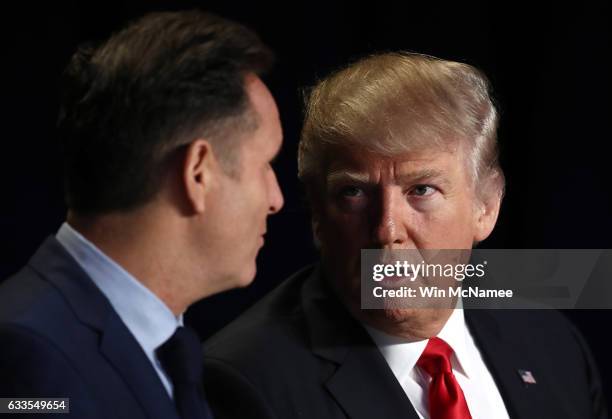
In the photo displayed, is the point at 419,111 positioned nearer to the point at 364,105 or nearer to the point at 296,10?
the point at 364,105

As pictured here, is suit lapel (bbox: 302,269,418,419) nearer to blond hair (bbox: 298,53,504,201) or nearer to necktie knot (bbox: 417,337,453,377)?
necktie knot (bbox: 417,337,453,377)

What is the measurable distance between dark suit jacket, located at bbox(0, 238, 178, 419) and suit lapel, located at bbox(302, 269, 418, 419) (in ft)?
1.57

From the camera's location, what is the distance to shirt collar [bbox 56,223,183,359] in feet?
4.33

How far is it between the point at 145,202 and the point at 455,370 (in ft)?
2.56

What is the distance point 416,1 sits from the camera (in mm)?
2594

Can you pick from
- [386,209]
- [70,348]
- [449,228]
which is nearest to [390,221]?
[386,209]

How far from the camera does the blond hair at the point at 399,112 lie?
5.80ft

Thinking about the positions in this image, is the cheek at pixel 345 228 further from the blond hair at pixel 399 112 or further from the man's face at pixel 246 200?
the man's face at pixel 246 200

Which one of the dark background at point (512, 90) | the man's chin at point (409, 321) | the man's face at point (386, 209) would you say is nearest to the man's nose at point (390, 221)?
the man's face at point (386, 209)

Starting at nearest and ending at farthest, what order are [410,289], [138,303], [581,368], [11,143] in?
1. [138,303]
2. [410,289]
3. [581,368]
4. [11,143]

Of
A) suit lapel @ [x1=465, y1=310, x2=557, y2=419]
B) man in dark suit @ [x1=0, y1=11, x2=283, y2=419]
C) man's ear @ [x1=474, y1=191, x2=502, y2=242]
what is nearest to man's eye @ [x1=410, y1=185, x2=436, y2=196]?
man's ear @ [x1=474, y1=191, x2=502, y2=242]

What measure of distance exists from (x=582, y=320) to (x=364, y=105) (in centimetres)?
118

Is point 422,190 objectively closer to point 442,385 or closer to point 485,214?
point 485,214

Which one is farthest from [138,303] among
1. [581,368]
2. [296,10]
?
[296,10]
